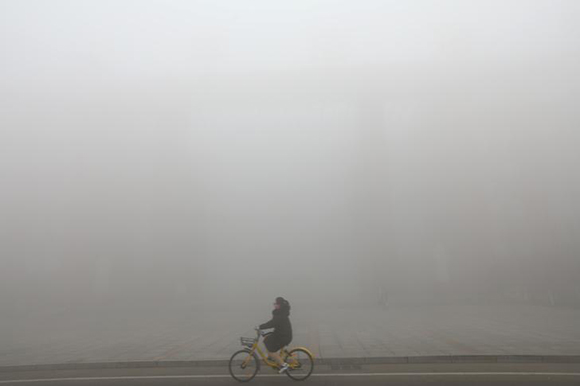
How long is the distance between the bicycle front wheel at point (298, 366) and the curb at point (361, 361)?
1.28m

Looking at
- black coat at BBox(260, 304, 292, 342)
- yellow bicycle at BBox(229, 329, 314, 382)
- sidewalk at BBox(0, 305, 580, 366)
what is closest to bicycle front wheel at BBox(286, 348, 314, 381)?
yellow bicycle at BBox(229, 329, 314, 382)

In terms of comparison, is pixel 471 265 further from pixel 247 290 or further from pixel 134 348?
pixel 134 348

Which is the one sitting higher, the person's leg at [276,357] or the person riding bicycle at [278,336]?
the person riding bicycle at [278,336]

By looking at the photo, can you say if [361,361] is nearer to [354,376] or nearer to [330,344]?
[354,376]

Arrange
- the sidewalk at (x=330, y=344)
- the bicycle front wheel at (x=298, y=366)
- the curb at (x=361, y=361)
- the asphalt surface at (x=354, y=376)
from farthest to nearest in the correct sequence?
the sidewalk at (x=330, y=344) < the curb at (x=361, y=361) < the bicycle front wheel at (x=298, y=366) < the asphalt surface at (x=354, y=376)

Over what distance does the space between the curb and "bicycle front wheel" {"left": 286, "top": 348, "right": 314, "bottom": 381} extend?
128cm

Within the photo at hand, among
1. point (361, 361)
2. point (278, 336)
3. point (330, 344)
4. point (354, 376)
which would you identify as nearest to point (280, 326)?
point (278, 336)

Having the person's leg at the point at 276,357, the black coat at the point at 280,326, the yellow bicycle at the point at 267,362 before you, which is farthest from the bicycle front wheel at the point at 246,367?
the black coat at the point at 280,326

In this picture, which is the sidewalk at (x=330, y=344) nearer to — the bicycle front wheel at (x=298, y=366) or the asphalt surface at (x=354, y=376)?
the asphalt surface at (x=354, y=376)

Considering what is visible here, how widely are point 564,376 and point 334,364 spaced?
3.57m

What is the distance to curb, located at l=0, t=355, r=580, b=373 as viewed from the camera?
6.77 meters

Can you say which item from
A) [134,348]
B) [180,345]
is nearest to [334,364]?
[180,345]

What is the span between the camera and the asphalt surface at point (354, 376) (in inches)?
216

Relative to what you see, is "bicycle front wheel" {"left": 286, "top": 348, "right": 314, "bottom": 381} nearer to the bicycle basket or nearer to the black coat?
the black coat
